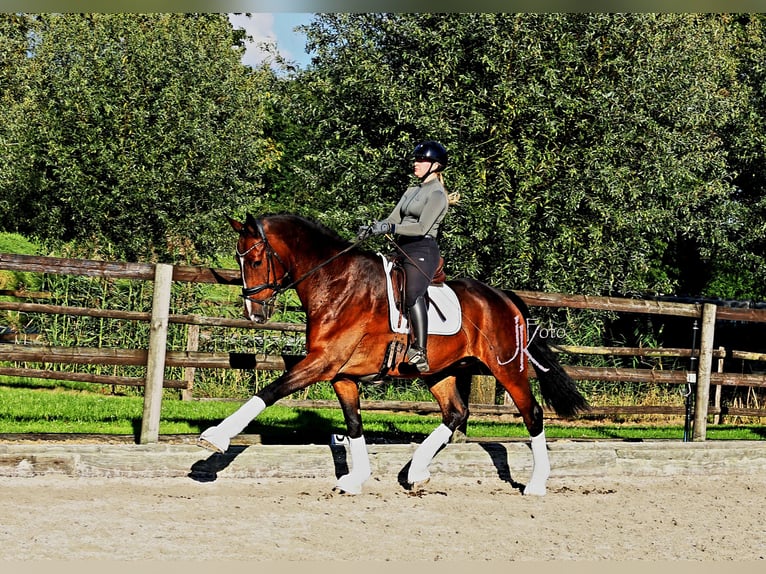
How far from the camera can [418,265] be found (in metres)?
7.91

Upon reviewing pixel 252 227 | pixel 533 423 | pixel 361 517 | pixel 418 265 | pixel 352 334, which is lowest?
pixel 361 517

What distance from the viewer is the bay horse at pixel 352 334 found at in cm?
745

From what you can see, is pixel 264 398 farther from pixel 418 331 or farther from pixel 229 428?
pixel 418 331

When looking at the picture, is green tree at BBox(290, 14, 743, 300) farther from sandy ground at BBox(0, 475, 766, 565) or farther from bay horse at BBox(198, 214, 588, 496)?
sandy ground at BBox(0, 475, 766, 565)

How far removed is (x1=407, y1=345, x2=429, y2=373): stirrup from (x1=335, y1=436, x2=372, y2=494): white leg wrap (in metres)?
0.81

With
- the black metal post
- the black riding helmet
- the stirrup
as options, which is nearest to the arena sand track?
the stirrup

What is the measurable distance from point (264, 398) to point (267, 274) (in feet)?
3.35

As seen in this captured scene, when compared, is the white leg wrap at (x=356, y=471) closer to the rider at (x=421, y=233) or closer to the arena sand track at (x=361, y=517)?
the arena sand track at (x=361, y=517)

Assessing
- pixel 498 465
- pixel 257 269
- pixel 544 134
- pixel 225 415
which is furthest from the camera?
pixel 544 134

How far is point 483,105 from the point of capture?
15.3 m

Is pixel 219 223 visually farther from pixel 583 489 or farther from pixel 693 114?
pixel 583 489

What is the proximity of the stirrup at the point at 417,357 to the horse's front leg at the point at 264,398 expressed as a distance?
0.72 metres

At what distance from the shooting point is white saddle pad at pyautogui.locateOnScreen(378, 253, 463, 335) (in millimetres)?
7871

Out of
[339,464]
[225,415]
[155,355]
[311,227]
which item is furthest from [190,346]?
[311,227]
